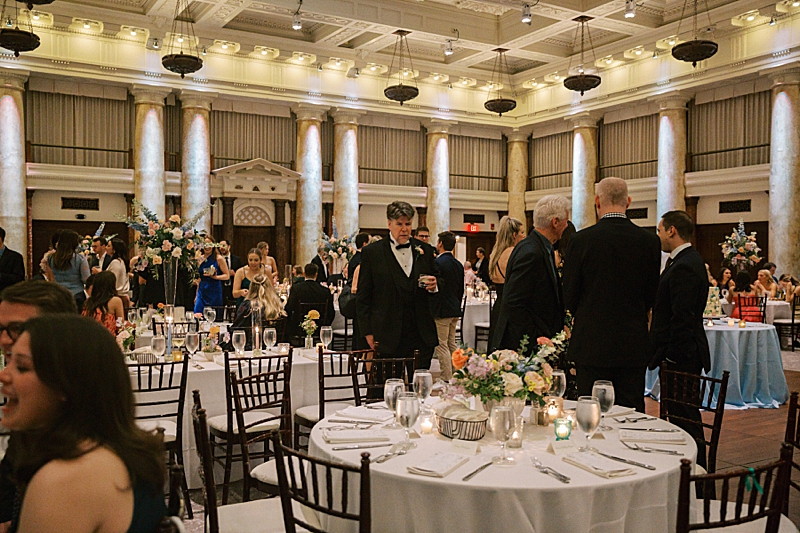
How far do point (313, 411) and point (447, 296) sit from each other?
3.21 meters

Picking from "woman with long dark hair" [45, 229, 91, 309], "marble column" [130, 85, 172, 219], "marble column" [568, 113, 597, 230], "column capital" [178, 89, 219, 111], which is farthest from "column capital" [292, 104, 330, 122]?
"woman with long dark hair" [45, 229, 91, 309]

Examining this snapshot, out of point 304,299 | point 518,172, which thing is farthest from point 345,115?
point 304,299

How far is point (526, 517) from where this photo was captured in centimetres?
237

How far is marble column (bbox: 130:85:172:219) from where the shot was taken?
15.4 metres

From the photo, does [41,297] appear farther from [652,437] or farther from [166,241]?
[166,241]

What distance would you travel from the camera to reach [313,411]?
16.4ft

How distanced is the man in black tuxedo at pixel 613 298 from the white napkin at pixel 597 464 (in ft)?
3.60

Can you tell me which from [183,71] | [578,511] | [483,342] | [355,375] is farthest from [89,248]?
[578,511]

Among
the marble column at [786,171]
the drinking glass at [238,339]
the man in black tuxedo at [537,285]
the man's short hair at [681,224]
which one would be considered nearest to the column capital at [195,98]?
the marble column at [786,171]

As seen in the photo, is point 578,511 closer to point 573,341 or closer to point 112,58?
point 573,341

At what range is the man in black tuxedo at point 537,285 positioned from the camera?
166 inches

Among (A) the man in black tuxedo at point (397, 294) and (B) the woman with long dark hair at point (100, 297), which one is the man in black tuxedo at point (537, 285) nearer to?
(A) the man in black tuxedo at point (397, 294)

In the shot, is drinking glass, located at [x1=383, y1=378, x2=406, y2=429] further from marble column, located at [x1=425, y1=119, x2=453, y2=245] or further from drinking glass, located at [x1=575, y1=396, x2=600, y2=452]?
marble column, located at [x1=425, y1=119, x2=453, y2=245]

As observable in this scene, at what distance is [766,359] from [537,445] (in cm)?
563
